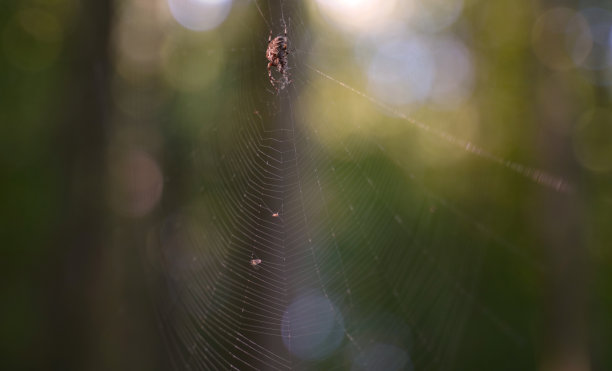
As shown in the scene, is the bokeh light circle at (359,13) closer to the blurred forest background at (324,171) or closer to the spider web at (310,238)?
the blurred forest background at (324,171)

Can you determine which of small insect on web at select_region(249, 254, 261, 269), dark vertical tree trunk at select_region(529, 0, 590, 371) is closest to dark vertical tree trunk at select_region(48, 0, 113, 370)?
small insect on web at select_region(249, 254, 261, 269)

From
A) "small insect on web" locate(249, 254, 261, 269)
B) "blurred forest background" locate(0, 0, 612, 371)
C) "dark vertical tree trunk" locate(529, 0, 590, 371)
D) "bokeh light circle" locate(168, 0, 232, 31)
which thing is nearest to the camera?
"small insect on web" locate(249, 254, 261, 269)

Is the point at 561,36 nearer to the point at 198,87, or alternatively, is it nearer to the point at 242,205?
the point at 242,205

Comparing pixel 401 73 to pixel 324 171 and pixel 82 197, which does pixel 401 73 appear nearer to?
pixel 324 171

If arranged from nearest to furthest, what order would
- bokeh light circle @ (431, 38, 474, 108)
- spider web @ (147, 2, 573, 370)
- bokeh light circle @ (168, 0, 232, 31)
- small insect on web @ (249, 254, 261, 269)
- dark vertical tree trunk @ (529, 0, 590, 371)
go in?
1. small insect on web @ (249, 254, 261, 269)
2. spider web @ (147, 2, 573, 370)
3. dark vertical tree trunk @ (529, 0, 590, 371)
4. bokeh light circle @ (168, 0, 232, 31)
5. bokeh light circle @ (431, 38, 474, 108)

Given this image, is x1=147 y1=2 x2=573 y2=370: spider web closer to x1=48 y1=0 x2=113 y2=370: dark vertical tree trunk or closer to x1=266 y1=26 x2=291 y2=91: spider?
x1=266 y1=26 x2=291 y2=91: spider

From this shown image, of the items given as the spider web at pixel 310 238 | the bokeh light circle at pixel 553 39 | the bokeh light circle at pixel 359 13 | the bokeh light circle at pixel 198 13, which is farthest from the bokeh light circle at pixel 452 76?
the bokeh light circle at pixel 198 13

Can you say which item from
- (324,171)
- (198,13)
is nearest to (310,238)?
(324,171)
